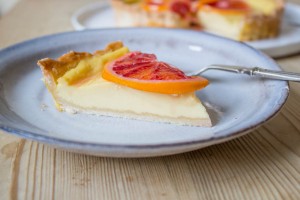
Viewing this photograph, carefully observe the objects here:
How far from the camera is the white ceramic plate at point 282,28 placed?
4.84 feet

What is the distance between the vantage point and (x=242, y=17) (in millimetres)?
1716

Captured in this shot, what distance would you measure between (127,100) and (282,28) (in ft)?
3.31

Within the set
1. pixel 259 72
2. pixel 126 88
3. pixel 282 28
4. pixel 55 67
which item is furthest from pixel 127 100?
pixel 282 28

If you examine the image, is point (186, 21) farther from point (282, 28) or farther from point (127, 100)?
point (127, 100)

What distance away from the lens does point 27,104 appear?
102cm

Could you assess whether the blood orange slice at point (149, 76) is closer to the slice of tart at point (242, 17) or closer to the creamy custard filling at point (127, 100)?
the creamy custard filling at point (127, 100)

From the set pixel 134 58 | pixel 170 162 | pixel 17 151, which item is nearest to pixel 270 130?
pixel 170 162

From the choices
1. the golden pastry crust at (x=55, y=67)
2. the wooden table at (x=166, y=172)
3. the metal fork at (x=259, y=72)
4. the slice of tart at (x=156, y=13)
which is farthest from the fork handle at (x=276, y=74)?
the slice of tart at (x=156, y=13)

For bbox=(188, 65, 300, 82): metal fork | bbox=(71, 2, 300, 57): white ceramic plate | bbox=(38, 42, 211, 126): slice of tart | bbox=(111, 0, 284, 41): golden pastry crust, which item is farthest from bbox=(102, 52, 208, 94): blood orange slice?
bbox=(111, 0, 284, 41): golden pastry crust

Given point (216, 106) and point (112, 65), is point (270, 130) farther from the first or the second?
point (112, 65)

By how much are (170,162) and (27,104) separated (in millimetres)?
382

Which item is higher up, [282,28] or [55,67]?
[55,67]

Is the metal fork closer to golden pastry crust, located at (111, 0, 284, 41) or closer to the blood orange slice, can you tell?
the blood orange slice

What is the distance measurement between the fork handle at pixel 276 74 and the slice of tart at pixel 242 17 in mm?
680
